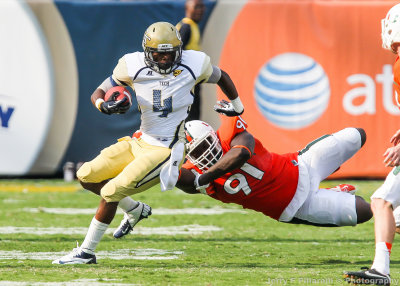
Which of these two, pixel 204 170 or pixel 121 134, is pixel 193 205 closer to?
pixel 121 134

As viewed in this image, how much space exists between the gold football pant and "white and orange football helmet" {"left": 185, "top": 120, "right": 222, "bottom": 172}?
0.53ft

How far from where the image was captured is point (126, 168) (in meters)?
5.18

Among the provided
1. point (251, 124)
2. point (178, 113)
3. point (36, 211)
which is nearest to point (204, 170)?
point (178, 113)

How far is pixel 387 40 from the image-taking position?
4.54m

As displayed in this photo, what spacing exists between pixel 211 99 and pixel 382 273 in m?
5.86

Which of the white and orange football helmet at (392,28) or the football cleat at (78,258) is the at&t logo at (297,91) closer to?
the football cleat at (78,258)

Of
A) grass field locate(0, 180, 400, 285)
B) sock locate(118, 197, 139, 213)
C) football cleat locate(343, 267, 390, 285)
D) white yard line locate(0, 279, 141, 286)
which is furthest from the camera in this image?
sock locate(118, 197, 139, 213)

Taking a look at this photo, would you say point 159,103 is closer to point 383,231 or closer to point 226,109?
point 226,109

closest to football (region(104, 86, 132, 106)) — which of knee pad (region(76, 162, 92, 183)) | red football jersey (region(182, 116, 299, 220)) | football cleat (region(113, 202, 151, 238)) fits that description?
knee pad (region(76, 162, 92, 183))

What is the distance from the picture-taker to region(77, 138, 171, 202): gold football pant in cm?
510

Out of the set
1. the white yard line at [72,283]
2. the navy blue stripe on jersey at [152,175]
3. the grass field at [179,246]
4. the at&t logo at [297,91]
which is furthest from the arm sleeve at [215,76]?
the at&t logo at [297,91]

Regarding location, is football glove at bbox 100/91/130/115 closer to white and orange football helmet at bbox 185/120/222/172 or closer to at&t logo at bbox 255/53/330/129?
white and orange football helmet at bbox 185/120/222/172

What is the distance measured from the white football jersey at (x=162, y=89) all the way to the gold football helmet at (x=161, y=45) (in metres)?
0.06

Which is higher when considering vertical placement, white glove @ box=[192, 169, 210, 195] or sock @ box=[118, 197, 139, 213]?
white glove @ box=[192, 169, 210, 195]
